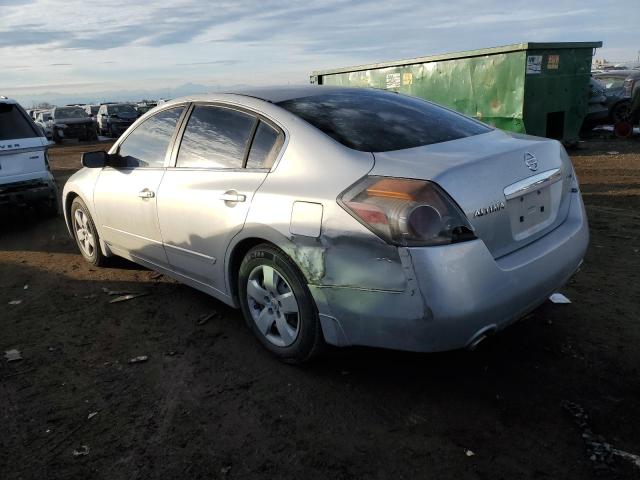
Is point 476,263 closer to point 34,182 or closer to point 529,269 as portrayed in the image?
point 529,269

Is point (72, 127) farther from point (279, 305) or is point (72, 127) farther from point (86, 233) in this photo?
point (279, 305)

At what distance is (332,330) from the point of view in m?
2.74

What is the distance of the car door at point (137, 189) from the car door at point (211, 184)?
166 millimetres

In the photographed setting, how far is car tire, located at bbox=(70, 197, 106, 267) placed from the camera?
16.3 ft

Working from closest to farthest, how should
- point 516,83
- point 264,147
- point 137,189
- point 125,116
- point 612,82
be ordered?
point 264,147
point 137,189
point 516,83
point 612,82
point 125,116

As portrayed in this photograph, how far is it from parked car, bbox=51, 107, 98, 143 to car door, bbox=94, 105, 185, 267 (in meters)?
23.5

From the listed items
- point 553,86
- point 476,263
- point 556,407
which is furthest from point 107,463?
point 553,86

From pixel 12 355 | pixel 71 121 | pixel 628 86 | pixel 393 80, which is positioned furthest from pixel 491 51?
pixel 71 121

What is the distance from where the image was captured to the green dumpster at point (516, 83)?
10.5m

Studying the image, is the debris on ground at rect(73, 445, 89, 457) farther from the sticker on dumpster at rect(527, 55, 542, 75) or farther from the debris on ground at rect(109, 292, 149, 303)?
the sticker on dumpster at rect(527, 55, 542, 75)

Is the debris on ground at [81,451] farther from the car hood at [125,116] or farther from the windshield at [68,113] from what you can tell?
the windshield at [68,113]

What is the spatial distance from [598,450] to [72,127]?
27.4 m

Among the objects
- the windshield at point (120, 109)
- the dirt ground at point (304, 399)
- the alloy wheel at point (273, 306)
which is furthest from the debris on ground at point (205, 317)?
the windshield at point (120, 109)

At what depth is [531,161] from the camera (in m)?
2.80
